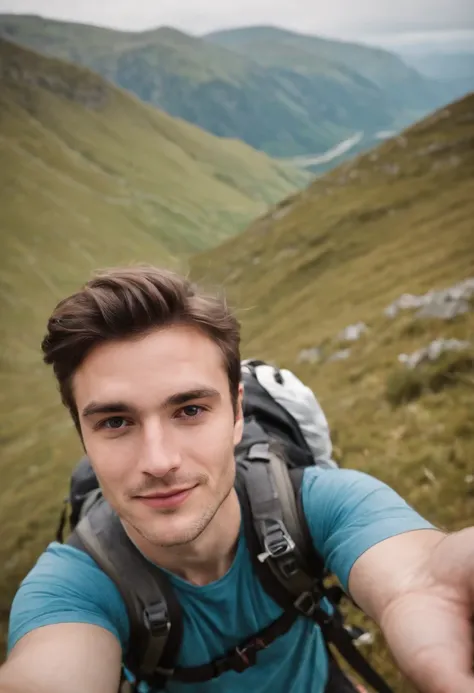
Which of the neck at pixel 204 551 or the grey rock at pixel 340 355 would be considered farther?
the grey rock at pixel 340 355

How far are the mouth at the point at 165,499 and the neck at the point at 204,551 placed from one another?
0.41m

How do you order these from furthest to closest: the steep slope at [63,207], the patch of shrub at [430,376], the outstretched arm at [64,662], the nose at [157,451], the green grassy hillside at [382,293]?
1. the steep slope at [63,207]
2. the patch of shrub at [430,376]
3. the green grassy hillside at [382,293]
4. the nose at [157,451]
5. the outstretched arm at [64,662]

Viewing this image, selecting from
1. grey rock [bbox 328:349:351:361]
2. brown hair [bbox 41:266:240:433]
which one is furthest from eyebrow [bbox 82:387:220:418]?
grey rock [bbox 328:349:351:361]

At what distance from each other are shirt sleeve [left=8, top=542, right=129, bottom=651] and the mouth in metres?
0.55

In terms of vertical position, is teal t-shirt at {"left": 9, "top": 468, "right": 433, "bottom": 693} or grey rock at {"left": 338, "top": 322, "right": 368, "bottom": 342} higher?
teal t-shirt at {"left": 9, "top": 468, "right": 433, "bottom": 693}

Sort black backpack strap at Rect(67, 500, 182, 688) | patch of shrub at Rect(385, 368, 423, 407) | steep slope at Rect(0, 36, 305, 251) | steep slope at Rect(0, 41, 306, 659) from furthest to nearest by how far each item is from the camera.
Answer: steep slope at Rect(0, 36, 305, 251)
steep slope at Rect(0, 41, 306, 659)
patch of shrub at Rect(385, 368, 423, 407)
black backpack strap at Rect(67, 500, 182, 688)

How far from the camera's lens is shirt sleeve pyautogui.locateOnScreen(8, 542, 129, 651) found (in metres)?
2.78

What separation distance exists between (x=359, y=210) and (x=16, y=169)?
80547 millimetres

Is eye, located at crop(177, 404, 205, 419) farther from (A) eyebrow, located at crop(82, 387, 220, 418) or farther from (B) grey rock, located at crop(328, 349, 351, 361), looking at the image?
(B) grey rock, located at crop(328, 349, 351, 361)

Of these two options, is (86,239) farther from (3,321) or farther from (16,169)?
(3,321)

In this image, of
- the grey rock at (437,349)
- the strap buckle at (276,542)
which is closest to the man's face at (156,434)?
the strap buckle at (276,542)

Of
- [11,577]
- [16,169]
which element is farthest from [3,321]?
[11,577]

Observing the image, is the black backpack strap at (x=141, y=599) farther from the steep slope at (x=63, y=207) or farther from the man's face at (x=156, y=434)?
the steep slope at (x=63, y=207)

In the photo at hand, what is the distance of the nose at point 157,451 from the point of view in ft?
9.01
